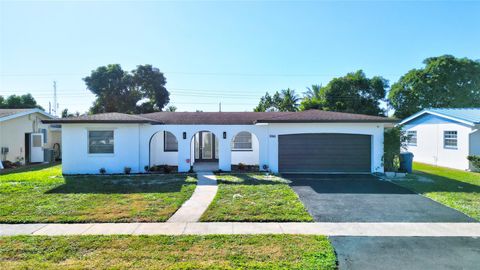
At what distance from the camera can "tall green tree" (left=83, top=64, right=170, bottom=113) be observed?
3762cm

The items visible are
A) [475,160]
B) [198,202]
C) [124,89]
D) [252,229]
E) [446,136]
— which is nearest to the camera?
[252,229]

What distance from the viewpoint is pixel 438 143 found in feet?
62.8

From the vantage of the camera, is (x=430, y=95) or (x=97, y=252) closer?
(x=97, y=252)

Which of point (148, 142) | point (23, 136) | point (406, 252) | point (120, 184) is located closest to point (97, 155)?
point (148, 142)

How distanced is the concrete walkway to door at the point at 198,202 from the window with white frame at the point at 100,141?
5.55 metres

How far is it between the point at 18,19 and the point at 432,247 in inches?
658

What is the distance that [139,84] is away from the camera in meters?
39.4

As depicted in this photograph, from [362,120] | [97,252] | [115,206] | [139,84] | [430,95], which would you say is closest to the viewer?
[97,252]

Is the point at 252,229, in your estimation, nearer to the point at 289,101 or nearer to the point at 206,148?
the point at 206,148

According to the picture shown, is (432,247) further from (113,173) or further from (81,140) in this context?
(81,140)

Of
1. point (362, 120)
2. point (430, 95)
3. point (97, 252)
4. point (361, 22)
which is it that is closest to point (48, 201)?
point (97, 252)

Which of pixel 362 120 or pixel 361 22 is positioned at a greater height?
pixel 361 22

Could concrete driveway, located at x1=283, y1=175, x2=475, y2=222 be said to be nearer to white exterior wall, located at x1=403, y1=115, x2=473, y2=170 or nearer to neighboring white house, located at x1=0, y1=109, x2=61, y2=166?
white exterior wall, located at x1=403, y1=115, x2=473, y2=170

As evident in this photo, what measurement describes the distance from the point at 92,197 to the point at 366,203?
356 inches
